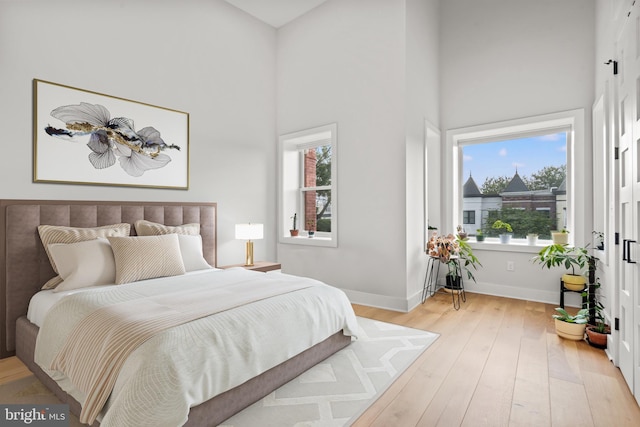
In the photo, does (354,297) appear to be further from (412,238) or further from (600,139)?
(600,139)

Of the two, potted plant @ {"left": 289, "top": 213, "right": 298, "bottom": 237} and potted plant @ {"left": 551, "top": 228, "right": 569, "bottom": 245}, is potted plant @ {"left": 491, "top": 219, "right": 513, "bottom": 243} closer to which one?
potted plant @ {"left": 551, "top": 228, "right": 569, "bottom": 245}

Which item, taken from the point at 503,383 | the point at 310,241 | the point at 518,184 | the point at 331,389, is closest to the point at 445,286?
the point at 518,184

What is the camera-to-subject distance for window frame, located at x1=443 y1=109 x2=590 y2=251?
11.8 ft

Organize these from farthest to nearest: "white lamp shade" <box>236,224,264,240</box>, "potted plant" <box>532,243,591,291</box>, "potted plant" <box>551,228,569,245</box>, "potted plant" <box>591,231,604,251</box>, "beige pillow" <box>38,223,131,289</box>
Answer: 1. "white lamp shade" <box>236,224,264,240</box>
2. "potted plant" <box>551,228,569,245</box>
3. "potted plant" <box>532,243,591,291</box>
4. "potted plant" <box>591,231,604,251</box>
5. "beige pillow" <box>38,223,131,289</box>

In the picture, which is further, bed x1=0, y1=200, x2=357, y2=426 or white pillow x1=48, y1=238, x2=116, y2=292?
white pillow x1=48, y1=238, x2=116, y2=292

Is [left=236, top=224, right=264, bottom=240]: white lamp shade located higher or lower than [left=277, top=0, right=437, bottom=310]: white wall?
lower

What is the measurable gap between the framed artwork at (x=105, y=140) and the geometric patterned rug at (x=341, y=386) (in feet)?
8.09

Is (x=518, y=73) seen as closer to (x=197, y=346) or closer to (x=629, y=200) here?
(x=629, y=200)

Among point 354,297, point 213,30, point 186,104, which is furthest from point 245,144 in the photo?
point 354,297

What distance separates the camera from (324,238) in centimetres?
456

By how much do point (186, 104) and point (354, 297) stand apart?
9.63 ft

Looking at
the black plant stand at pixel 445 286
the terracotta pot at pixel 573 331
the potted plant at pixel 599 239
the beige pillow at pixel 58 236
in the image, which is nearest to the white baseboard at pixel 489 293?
the black plant stand at pixel 445 286

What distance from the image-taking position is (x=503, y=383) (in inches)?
83.6

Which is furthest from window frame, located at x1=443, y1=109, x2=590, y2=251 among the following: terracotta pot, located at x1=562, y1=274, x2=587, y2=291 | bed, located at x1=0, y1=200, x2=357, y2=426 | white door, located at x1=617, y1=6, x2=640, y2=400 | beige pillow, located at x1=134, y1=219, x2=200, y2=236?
beige pillow, located at x1=134, y1=219, x2=200, y2=236
